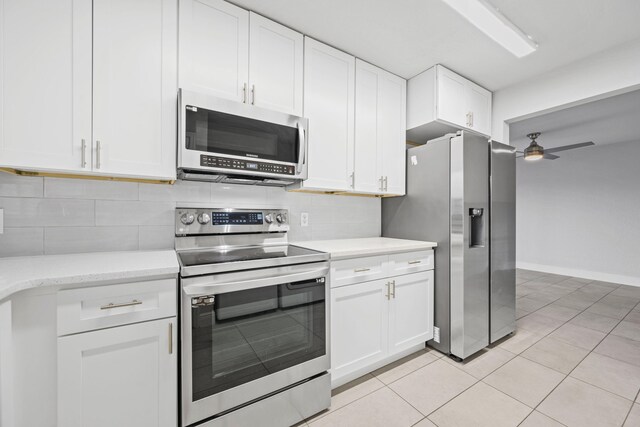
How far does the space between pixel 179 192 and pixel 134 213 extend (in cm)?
29

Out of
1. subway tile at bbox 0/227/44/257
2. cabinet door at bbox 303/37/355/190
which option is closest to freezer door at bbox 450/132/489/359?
cabinet door at bbox 303/37/355/190

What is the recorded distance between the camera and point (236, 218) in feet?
6.29

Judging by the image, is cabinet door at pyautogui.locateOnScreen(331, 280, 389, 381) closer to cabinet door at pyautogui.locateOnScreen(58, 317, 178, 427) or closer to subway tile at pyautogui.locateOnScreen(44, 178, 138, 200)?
cabinet door at pyautogui.locateOnScreen(58, 317, 178, 427)

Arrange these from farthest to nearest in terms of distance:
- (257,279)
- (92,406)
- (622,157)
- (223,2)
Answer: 1. (622,157)
2. (223,2)
3. (257,279)
4. (92,406)

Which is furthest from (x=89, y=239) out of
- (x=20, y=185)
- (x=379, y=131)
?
(x=379, y=131)

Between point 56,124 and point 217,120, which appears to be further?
point 217,120

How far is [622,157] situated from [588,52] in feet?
14.3

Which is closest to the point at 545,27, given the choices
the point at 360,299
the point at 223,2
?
the point at 223,2

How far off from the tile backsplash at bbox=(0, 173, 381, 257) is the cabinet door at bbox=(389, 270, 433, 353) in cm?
123

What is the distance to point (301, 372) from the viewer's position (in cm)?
154

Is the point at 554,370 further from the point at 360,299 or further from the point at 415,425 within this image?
the point at 360,299

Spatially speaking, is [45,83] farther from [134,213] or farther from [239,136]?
[239,136]

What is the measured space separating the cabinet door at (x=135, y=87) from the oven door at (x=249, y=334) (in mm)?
764

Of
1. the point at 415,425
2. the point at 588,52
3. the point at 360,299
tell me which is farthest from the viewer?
the point at 588,52
